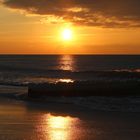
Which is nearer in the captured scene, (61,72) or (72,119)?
(72,119)

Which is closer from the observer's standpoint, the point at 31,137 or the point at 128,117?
the point at 31,137

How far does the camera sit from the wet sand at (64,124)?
11258mm

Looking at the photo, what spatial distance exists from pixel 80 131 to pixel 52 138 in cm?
137

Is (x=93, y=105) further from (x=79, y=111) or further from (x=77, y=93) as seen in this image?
(x=77, y=93)

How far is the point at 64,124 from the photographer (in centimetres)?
1314

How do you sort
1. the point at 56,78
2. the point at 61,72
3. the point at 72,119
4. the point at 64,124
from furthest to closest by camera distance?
1. the point at 61,72
2. the point at 56,78
3. the point at 72,119
4. the point at 64,124

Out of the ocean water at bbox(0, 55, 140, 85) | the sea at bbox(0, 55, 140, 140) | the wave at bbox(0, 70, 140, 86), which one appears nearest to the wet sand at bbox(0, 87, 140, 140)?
the sea at bbox(0, 55, 140, 140)

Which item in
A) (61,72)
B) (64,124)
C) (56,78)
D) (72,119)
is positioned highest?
(64,124)

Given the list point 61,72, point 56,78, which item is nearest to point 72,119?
point 56,78

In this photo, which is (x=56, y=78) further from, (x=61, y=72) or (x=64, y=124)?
(x=64, y=124)

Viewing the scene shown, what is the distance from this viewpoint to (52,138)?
10.8 m

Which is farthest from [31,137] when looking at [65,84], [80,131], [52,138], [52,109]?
[65,84]

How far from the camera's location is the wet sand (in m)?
11.3

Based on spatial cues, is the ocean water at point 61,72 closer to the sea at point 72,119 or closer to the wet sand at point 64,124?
the sea at point 72,119
